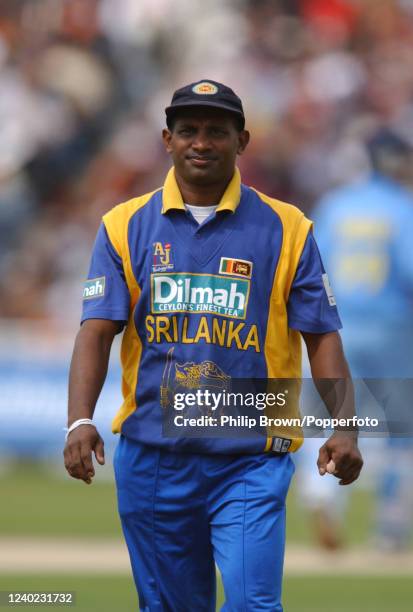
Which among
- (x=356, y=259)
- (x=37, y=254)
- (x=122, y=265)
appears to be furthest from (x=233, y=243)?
(x=37, y=254)

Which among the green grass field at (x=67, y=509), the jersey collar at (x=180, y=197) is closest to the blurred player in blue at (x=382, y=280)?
the green grass field at (x=67, y=509)

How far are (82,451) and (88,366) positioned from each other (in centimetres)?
35

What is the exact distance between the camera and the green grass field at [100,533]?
7938mm

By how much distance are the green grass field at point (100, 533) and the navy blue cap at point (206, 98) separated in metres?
3.51

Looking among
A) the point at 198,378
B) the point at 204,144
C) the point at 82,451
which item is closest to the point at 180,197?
the point at 204,144

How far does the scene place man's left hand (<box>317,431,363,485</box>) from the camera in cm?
472

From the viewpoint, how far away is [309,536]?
10.7 m

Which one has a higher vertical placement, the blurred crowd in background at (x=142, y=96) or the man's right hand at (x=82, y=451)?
the blurred crowd in background at (x=142, y=96)

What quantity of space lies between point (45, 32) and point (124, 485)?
13032 mm

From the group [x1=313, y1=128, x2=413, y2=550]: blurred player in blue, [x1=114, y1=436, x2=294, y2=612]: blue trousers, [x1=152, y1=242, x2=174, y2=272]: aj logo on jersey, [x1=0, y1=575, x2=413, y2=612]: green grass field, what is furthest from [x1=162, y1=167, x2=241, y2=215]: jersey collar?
[x1=313, y1=128, x2=413, y2=550]: blurred player in blue

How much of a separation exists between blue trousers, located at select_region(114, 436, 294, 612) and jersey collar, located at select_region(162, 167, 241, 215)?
0.87m

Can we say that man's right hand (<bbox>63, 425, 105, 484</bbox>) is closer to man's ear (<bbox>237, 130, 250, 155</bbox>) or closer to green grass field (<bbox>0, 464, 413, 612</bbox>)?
man's ear (<bbox>237, 130, 250, 155</bbox>)

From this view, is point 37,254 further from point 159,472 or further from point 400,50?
point 159,472

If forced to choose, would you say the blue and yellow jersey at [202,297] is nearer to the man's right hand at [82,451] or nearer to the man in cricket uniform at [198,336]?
the man in cricket uniform at [198,336]
